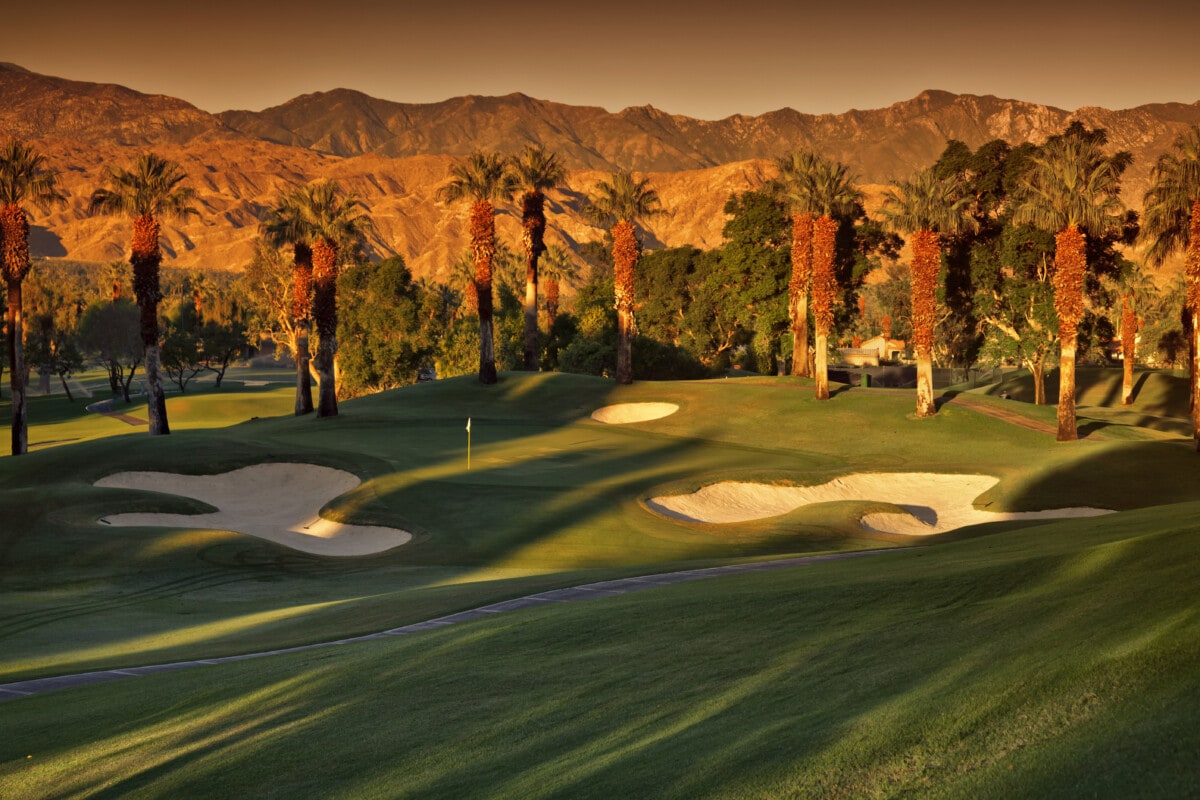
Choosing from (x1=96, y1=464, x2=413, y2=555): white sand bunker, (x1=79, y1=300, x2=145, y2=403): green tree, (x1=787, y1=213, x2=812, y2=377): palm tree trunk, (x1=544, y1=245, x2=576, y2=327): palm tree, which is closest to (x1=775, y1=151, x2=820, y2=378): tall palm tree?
(x1=787, y1=213, x2=812, y2=377): palm tree trunk

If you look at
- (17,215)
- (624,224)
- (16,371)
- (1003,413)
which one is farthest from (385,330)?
(1003,413)

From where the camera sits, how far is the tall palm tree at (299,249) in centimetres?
5984

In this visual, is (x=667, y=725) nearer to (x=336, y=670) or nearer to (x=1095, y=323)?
(x=336, y=670)

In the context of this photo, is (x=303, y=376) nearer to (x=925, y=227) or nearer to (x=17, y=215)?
(x=17, y=215)

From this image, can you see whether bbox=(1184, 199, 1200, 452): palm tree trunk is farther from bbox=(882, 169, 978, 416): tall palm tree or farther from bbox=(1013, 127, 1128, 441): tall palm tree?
bbox=(882, 169, 978, 416): tall palm tree

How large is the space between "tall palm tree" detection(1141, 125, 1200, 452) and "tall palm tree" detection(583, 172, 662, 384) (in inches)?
1224

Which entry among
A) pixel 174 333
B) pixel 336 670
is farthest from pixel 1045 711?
pixel 174 333

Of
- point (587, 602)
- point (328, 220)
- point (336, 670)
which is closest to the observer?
point (336, 670)

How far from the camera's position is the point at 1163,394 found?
85.4 meters

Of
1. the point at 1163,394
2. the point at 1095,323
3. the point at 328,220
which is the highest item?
the point at 328,220

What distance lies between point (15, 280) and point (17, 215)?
350cm

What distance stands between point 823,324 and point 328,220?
29.8 metres

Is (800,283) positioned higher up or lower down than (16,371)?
higher up

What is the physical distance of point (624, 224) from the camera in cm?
7362
